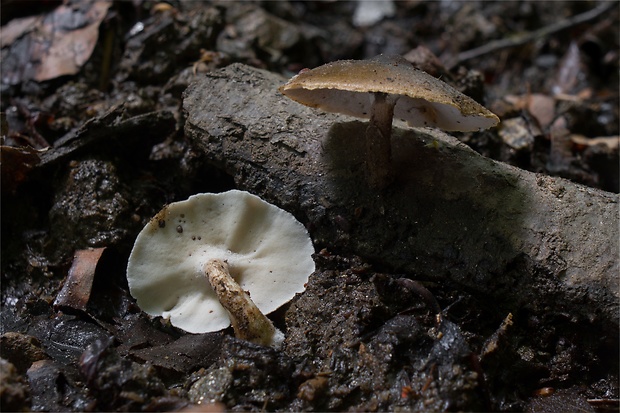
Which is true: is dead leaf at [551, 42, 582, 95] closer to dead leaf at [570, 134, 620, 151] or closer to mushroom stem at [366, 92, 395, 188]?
dead leaf at [570, 134, 620, 151]

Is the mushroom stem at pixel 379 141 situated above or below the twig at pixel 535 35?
above

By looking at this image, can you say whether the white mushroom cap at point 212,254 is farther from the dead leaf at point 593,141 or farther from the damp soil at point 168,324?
the dead leaf at point 593,141

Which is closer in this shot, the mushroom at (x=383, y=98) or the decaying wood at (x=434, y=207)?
the mushroom at (x=383, y=98)

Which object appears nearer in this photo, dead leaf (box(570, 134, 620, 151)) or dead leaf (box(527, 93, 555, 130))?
dead leaf (box(570, 134, 620, 151))

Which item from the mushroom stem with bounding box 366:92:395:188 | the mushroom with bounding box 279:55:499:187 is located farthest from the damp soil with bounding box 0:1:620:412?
the mushroom with bounding box 279:55:499:187

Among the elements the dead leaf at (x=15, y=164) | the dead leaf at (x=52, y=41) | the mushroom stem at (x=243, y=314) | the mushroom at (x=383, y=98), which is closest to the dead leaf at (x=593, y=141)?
the mushroom at (x=383, y=98)

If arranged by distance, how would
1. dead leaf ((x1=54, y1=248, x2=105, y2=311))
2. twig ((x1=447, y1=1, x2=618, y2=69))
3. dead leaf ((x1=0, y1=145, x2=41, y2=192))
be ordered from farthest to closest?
twig ((x1=447, y1=1, x2=618, y2=69))
dead leaf ((x1=0, y1=145, x2=41, y2=192))
dead leaf ((x1=54, y1=248, x2=105, y2=311))

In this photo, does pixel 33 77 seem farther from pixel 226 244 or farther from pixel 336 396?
A: pixel 336 396
